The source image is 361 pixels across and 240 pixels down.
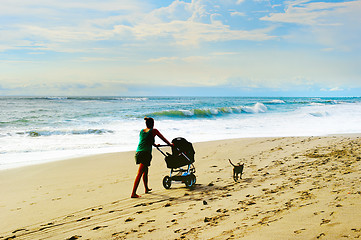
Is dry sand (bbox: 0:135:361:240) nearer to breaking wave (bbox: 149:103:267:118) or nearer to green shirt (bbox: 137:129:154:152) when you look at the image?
green shirt (bbox: 137:129:154:152)

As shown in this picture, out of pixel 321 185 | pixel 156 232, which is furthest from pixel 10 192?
pixel 321 185

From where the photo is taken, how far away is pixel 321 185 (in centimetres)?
530

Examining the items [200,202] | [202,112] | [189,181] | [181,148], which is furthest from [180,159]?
[202,112]

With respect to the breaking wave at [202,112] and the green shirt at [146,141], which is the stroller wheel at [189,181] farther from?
the breaking wave at [202,112]

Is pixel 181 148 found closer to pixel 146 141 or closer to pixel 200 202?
pixel 146 141

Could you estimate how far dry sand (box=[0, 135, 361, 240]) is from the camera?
365 cm

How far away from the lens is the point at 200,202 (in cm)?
517

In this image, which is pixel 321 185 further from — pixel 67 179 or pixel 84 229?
pixel 67 179

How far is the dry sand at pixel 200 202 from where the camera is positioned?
3.65 m

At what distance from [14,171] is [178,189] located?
5750 mm

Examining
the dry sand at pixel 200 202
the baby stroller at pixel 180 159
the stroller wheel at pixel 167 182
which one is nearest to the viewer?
the dry sand at pixel 200 202

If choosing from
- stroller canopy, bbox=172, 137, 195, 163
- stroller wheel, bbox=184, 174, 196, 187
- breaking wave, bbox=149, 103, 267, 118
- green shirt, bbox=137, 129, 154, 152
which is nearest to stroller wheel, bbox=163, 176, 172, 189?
stroller wheel, bbox=184, 174, 196, 187

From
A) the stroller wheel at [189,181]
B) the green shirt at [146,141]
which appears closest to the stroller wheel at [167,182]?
the stroller wheel at [189,181]

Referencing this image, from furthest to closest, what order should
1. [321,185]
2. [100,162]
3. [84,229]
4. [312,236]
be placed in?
[100,162] → [321,185] → [84,229] → [312,236]
